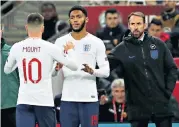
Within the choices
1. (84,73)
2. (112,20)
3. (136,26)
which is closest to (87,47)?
(84,73)

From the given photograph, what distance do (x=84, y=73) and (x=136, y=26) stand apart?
34.2 inches

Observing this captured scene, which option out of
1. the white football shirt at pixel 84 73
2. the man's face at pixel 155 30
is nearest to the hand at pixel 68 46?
the white football shirt at pixel 84 73

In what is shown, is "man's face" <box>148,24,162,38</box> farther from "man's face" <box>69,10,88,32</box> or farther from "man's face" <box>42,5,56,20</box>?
"man's face" <box>69,10,88,32</box>

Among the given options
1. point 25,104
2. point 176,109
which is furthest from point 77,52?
point 176,109

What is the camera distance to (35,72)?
936 cm

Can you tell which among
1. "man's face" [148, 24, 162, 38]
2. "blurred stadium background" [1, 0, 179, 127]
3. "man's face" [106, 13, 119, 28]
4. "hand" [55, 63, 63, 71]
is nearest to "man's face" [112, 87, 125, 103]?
"man's face" [148, 24, 162, 38]

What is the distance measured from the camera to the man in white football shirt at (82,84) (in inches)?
384

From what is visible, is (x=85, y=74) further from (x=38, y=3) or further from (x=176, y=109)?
(x=38, y=3)

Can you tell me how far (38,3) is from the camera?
52.6 feet

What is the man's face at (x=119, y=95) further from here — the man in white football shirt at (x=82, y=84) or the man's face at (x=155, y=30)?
the man in white football shirt at (x=82, y=84)

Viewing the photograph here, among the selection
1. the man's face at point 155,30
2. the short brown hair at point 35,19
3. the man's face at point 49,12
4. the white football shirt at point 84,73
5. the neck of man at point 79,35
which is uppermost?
the man's face at point 49,12

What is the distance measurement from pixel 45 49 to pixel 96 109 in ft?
3.51

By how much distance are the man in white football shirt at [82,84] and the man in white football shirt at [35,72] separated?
1.11 ft

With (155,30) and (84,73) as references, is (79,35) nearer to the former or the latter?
(84,73)
